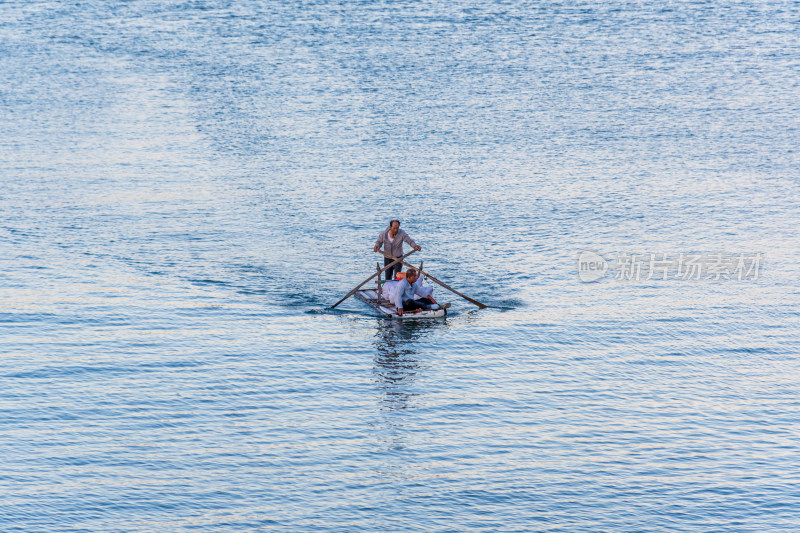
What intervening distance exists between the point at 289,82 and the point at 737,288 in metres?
43.5

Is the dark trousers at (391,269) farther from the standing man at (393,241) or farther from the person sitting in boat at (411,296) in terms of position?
the person sitting in boat at (411,296)

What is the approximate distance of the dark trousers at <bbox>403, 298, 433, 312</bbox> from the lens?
114 feet

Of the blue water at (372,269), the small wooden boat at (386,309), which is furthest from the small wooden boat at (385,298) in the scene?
the blue water at (372,269)

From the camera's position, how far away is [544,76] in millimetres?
76500

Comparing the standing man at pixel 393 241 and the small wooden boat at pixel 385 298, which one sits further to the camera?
the standing man at pixel 393 241

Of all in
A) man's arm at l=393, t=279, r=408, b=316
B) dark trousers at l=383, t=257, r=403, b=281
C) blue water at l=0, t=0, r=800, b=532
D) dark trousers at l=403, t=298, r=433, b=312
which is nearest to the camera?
blue water at l=0, t=0, r=800, b=532

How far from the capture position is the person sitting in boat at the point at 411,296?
34344 mm

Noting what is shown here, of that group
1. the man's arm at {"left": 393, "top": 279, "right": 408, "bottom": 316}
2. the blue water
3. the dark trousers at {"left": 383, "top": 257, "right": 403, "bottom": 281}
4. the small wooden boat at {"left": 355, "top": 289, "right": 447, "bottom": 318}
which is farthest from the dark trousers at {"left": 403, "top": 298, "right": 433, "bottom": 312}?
the dark trousers at {"left": 383, "top": 257, "right": 403, "bottom": 281}

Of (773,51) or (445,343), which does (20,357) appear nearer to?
(445,343)

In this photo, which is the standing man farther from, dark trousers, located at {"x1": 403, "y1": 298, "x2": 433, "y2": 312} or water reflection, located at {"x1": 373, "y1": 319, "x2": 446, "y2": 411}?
water reflection, located at {"x1": 373, "y1": 319, "x2": 446, "y2": 411}

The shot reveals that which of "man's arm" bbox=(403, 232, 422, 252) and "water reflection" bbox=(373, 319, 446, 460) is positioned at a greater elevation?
"man's arm" bbox=(403, 232, 422, 252)

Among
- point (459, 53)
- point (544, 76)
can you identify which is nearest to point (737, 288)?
point (544, 76)

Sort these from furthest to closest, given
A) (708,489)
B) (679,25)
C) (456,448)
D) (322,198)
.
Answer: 1. (679,25)
2. (322,198)
3. (456,448)
4. (708,489)

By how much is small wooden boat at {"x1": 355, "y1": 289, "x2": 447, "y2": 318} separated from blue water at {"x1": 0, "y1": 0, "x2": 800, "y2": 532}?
48 cm
